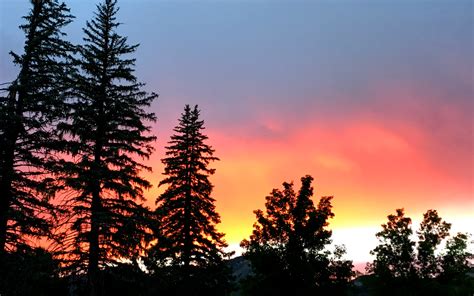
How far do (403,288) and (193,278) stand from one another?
14.1 m

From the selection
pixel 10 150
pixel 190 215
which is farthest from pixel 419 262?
pixel 10 150

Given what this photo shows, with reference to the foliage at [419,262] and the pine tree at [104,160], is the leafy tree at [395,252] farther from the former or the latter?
the pine tree at [104,160]

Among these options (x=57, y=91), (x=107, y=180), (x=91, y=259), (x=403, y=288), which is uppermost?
(x=57, y=91)

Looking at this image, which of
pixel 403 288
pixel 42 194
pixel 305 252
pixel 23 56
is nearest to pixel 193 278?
pixel 305 252

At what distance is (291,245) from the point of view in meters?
25.4

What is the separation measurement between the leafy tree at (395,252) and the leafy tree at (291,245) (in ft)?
22.6

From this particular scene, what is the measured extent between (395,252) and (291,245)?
972 cm

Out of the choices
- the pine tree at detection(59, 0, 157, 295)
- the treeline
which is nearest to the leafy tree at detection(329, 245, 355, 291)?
the treeline

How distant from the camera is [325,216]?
1040 inches

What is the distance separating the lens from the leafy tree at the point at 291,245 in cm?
2431

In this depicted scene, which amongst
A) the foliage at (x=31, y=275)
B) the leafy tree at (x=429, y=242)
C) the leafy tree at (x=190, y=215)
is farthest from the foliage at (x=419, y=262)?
the foliage at (x=31, y=275)

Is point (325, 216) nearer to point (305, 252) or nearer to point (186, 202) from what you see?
point (305, 252)

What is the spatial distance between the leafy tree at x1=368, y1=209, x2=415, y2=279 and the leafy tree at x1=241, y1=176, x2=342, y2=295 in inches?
271

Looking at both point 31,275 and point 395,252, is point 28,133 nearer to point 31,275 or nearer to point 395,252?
point 31,275
